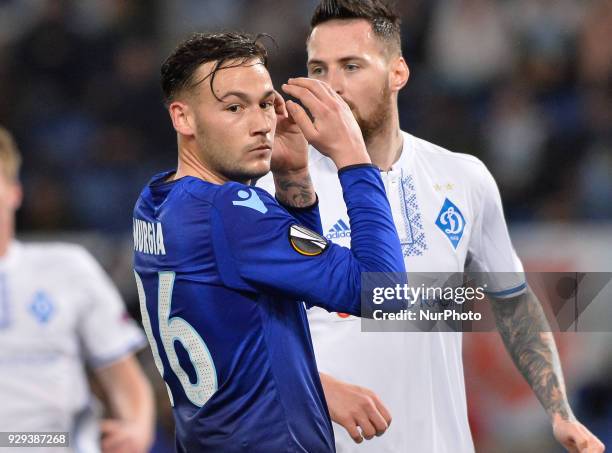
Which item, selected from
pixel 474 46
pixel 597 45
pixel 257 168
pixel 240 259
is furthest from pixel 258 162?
pixel 597 45

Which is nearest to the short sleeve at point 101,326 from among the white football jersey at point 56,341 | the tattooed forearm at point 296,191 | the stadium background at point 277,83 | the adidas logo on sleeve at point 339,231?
the white football jersey at point 56,341

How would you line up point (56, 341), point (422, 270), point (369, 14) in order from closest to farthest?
point (422, 270) → point (369, 14) → point (56, 341)

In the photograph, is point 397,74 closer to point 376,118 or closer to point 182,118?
point 376,118

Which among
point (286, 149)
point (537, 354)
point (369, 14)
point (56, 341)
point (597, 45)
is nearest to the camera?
point (286, 149)

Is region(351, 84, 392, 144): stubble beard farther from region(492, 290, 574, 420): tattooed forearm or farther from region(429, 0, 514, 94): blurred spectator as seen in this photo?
region(429, 0, 514, 94): blurred spectator

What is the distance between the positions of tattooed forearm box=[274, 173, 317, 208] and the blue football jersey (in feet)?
1.05

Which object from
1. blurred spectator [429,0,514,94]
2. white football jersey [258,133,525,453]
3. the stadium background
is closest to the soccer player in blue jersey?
white football jersey [258,133,525,453]

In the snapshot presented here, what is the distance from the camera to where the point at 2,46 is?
8.74m

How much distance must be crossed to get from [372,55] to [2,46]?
5643mm

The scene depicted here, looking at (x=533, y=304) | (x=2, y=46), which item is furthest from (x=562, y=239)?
(x=2, y=46)

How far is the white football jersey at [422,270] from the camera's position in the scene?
358 cm

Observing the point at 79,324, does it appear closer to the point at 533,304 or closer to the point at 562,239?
the point at 533,304

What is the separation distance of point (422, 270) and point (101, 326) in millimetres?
1429

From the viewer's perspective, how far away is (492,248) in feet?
12.6
